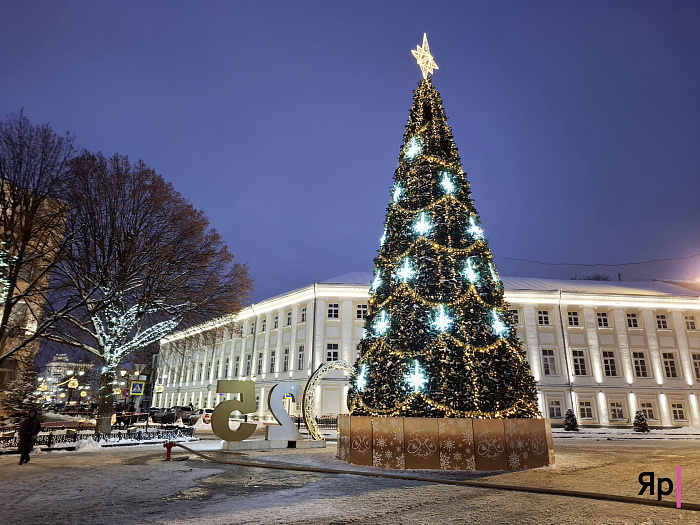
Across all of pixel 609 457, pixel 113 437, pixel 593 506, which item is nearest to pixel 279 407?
pixel 113 437

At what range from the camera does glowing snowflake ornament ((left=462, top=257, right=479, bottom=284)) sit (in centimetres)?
1233

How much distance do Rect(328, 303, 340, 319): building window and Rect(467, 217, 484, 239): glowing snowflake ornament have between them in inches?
1102

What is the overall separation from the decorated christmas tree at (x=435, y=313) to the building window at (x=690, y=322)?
3617 cm

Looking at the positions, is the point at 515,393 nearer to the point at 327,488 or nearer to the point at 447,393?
the point at 447,393

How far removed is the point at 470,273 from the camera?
40.8 feet

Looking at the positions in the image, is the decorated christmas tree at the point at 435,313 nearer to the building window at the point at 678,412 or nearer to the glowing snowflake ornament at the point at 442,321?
the glowing snowflake ornament at the point at 442,321

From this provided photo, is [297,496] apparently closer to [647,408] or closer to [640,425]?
[640,425]

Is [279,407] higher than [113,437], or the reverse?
[279,407]

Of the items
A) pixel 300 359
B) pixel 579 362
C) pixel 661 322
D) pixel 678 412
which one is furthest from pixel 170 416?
pixel 661 322

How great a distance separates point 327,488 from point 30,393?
2349 centimetres

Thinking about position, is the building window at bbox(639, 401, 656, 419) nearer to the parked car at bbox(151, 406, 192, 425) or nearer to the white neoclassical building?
the white neoclassical building

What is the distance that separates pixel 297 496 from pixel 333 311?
32841 millimetres

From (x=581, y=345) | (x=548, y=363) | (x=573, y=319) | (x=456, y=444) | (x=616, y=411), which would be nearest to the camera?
(x=456, y=444)

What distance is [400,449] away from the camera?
1094 centimetres
